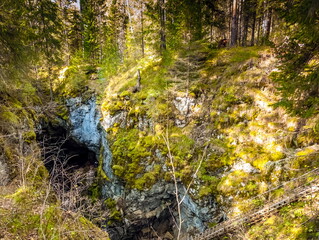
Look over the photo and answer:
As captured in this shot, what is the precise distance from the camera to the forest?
16.0ft

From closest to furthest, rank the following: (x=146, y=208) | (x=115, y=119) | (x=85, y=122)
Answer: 1. (x=146, y=208)
2. (x=115, y=119)
3. (x=85, y=122)

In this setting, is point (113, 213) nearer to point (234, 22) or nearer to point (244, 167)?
point (244, 167)

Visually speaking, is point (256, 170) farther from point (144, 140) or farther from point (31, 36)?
point (31, 36)

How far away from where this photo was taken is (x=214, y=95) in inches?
457

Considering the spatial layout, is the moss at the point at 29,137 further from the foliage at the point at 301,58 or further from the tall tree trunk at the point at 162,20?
the foliage at the point at 301,58

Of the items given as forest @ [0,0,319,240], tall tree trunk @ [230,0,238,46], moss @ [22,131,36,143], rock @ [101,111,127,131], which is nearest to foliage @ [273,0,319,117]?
forest @ [0,0,319,240]

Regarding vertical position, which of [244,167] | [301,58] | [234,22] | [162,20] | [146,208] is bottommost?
[146,208]

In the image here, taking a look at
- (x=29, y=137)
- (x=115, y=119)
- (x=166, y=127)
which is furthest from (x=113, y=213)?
(x=29, y=137)

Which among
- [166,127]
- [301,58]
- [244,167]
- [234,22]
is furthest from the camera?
[234,22]

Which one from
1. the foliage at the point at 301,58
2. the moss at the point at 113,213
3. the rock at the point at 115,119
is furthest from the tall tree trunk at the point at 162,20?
the moss at the point at 113,213

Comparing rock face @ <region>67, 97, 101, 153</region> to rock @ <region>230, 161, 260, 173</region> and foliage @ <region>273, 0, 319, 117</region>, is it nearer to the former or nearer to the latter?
rock @ <region>230, 161, 260, 173</region>

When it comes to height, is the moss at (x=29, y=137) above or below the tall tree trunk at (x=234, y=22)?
below

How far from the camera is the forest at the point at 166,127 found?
4.88m

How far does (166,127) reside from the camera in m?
11.3
